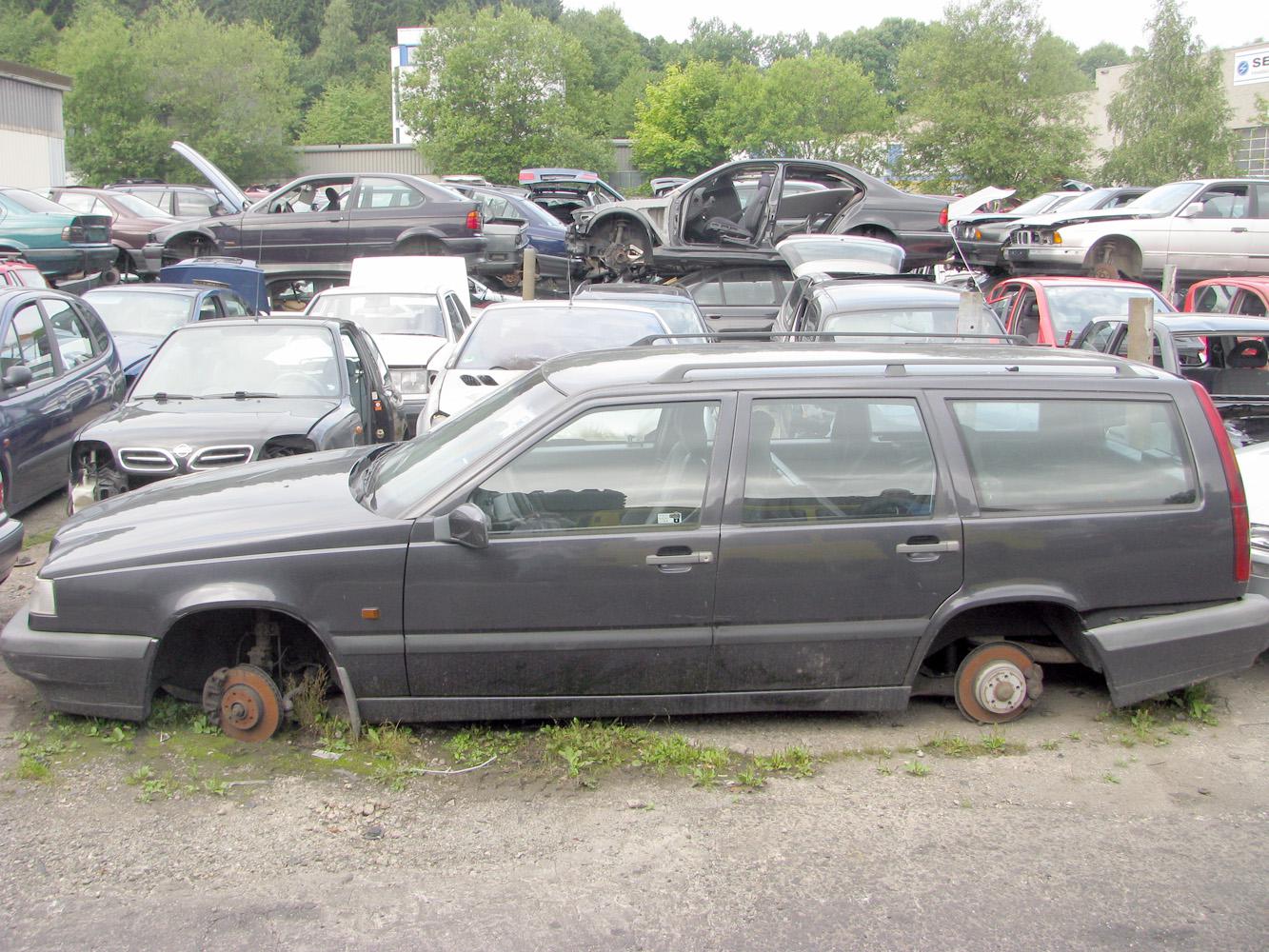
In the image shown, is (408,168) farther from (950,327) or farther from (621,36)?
(621,36)

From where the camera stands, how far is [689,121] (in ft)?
143

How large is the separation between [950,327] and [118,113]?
38.3m

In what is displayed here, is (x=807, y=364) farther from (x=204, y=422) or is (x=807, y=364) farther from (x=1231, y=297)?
(x=1231, y=297)

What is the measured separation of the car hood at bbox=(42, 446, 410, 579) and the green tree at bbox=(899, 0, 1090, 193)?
29481mm

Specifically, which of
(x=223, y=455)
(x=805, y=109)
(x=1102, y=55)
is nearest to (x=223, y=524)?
(x=223, y=455)

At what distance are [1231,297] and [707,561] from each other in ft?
34.6

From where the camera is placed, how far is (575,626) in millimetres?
4543

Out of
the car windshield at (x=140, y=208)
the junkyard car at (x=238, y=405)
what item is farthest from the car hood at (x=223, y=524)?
the car windshield at (x=140, y=208)

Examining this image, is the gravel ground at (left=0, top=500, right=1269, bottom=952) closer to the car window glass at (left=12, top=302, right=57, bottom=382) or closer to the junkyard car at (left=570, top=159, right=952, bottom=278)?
the car window glass at (left=12, top=302, right=57, bottom=382)

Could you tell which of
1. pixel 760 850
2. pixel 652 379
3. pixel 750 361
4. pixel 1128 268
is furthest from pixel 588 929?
pixel 1128 268

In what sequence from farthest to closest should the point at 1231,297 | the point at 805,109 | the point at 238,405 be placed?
the point at 805,109 → the point at 1231,297 → the point at 238,405

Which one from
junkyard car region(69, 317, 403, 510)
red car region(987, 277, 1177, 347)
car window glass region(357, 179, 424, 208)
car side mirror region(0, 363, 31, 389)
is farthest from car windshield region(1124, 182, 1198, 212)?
car side mirror region(0, 363, 31, 389)

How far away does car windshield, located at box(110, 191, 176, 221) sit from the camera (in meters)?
19.5

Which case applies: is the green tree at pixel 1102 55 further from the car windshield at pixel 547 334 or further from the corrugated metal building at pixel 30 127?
the car windshield at pixel 547 334
